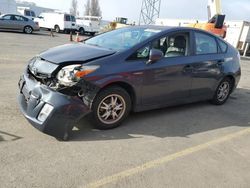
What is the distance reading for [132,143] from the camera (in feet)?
14.8

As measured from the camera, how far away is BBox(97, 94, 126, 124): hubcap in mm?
4773

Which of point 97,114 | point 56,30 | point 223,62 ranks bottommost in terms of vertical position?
point 56,30

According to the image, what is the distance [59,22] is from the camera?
32781mm

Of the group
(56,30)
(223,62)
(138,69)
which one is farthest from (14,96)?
(56,30)

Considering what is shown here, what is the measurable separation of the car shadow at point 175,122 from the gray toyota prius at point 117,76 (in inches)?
8.9

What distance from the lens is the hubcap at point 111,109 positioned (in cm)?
477

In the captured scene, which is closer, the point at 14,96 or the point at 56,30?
the point at 14,96

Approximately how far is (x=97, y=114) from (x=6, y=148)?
1360 millimetres

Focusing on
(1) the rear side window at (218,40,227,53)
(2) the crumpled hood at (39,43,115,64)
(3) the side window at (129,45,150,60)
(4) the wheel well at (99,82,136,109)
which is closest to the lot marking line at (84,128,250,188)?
(4) the wheel well at (99,82,136,109)

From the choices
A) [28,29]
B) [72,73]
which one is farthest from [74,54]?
[28,29]

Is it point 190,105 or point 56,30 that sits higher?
point 190,105

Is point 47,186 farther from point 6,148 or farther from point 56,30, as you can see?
point 56,30

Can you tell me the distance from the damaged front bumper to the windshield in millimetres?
1322

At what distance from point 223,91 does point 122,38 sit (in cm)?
277
